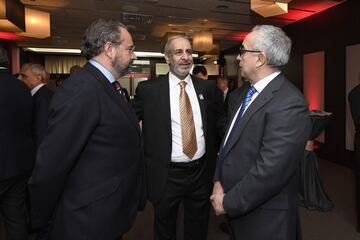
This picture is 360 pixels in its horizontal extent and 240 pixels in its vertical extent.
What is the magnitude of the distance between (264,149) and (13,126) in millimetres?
1822

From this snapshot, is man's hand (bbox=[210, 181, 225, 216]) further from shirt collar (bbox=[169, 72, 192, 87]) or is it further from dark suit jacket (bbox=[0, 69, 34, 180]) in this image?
dark suit jacket (bbox=[0, 69, 34, 180])

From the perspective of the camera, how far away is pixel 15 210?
2389 millimetres

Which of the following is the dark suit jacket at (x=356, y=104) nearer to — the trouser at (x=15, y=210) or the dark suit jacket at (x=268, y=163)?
the dark suit jacket at (x=268, y=163)

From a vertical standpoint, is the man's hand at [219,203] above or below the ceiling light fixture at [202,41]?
below

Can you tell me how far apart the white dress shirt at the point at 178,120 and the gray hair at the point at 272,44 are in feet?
2.52

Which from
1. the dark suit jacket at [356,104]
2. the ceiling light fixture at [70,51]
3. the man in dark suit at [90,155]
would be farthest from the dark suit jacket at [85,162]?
the ceiling light fixture at [70,51]

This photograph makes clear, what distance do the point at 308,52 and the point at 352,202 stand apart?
4147mm

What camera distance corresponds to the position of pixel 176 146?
2.06 m

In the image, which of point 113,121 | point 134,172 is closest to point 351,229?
point 134,172

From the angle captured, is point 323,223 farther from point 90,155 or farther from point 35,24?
point 35,24

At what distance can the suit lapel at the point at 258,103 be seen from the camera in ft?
4.61

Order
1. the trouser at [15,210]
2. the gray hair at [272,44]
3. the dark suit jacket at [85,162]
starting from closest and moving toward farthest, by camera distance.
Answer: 1. the dark suit jacket at [85,162]
2. the gray hair at [272,44]
3. the trouser at [15,210]

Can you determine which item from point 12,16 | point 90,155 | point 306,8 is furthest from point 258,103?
point 306,8

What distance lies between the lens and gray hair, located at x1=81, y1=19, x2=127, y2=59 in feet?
4.64
